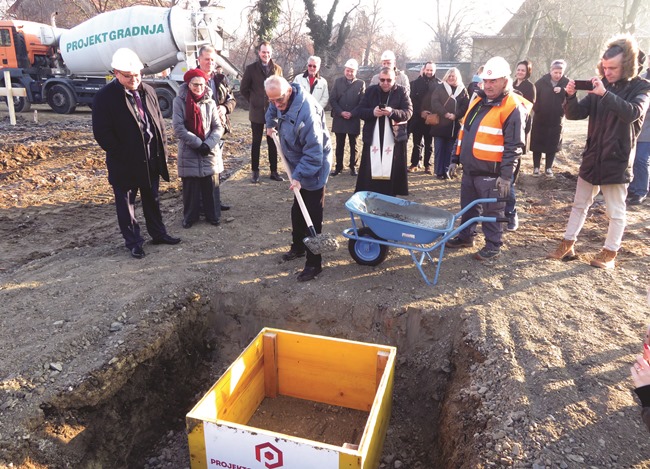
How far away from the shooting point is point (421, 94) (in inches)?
301

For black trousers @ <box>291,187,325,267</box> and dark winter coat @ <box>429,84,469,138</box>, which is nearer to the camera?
black trousers @ <box>291,187,325,267</box>

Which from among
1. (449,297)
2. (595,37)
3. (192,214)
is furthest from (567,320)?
(595,37)

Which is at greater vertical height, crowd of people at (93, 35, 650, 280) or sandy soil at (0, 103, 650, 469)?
crowd of people at (93, 35, 650, 280)

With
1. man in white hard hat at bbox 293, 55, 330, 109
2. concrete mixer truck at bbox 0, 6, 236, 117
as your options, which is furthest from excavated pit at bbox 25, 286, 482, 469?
concrete mixer truck at bbox 0, 6, 236, 117

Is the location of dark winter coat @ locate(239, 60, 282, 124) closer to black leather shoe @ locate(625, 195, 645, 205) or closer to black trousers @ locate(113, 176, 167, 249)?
black trousers @ locate(113, 176, 167, 249)

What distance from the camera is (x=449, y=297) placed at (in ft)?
13.9

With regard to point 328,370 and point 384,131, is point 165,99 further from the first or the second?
point 328,370

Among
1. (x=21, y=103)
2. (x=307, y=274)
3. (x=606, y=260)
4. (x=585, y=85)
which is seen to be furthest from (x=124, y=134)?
(x=21, y=103)

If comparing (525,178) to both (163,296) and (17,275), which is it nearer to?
(163,296)

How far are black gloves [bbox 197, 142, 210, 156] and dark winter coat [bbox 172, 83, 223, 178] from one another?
1.3 inches

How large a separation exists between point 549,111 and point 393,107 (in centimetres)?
333

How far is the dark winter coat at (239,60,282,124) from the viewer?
7.15 metres

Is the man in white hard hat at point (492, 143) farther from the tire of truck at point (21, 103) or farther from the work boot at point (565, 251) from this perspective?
the tire of truck at point (21, 103)

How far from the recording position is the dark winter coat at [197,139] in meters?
5.23
